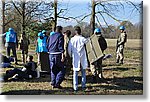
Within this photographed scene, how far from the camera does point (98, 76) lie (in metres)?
6.93

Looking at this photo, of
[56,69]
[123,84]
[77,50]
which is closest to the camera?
[77,50]

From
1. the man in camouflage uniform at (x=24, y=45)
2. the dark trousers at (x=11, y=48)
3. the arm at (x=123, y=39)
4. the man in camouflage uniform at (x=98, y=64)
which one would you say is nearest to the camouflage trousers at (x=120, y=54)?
the arm at (x=123, y=39)

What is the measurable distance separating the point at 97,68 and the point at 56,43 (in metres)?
0.98

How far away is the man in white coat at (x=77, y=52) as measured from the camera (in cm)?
638

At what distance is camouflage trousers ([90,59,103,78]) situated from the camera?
268 inches

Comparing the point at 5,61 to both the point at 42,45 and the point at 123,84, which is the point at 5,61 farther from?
the point at 123,84

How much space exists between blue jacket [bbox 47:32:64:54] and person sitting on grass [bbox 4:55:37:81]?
59 centimetres

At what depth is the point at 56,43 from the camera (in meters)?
6.43

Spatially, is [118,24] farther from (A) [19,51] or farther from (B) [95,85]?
(A) [19,51]

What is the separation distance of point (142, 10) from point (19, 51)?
2.35m

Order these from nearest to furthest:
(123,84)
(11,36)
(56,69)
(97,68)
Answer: (56,69) → (11,36) → (123,84) → (97,68)

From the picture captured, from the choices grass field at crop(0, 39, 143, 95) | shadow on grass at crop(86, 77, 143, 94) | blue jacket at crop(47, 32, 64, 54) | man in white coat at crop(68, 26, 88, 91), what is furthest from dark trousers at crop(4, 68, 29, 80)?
shadow on grass at crop(86, 77, 143, 94)

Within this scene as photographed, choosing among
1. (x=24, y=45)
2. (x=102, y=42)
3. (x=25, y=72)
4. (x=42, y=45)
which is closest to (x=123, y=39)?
(x=102, y=42)

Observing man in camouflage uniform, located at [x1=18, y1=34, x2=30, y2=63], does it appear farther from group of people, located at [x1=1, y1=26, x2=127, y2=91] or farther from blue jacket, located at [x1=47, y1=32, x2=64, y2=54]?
blue jacket, located at [x1=47, y1=32, x2=64, y2=54]
